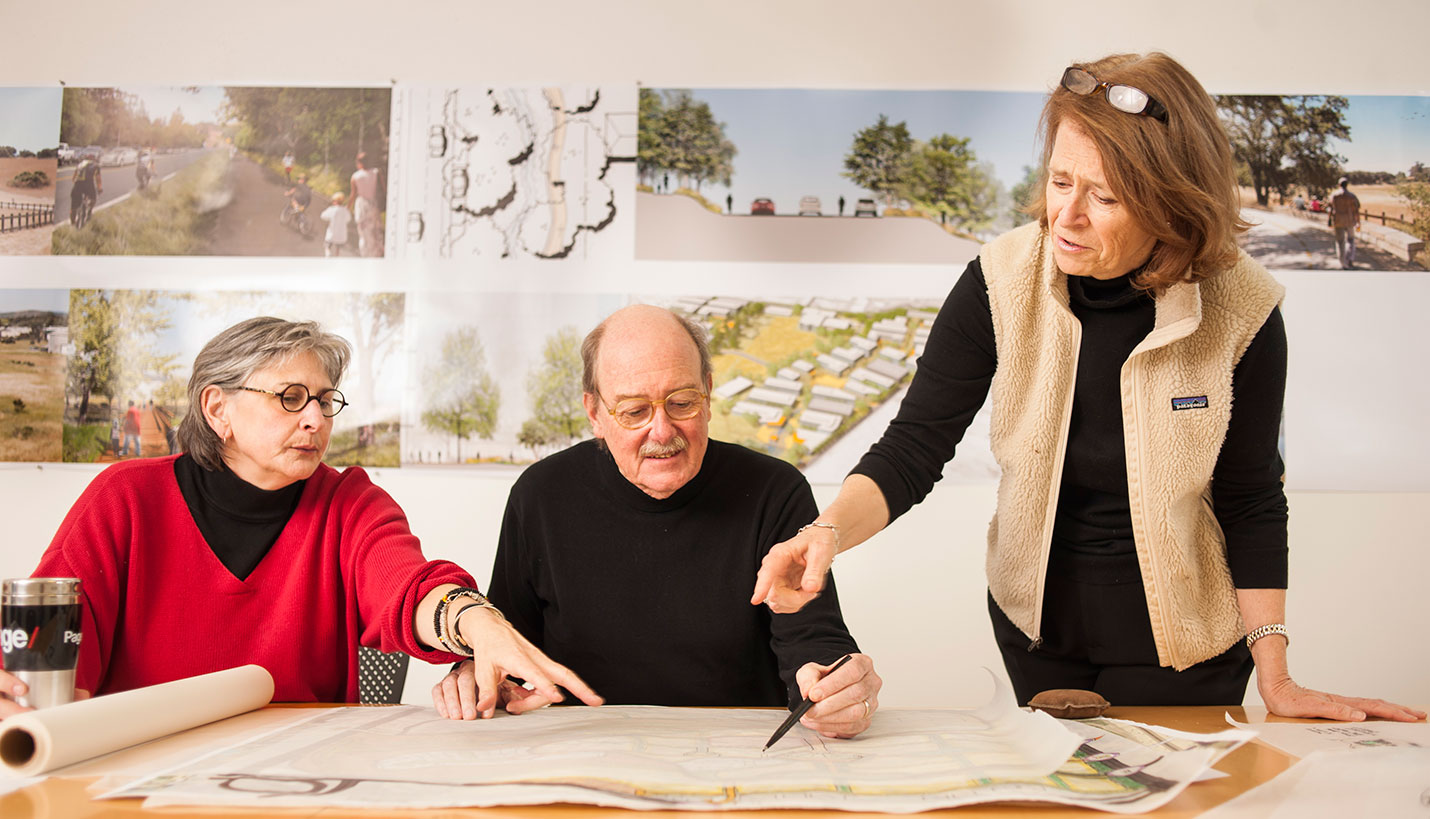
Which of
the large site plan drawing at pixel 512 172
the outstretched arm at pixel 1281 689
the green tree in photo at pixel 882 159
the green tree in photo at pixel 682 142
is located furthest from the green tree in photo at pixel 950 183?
the outstretched arm at pixel 1281 689

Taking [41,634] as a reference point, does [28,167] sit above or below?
above

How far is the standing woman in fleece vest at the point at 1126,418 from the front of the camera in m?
1.45

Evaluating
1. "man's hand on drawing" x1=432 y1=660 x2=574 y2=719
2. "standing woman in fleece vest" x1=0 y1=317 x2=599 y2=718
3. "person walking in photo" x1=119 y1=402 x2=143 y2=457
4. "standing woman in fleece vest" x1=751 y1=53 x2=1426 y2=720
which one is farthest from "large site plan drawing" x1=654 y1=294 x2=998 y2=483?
"person walking in photo" x1=119 y1=402 x2=143 y2=457

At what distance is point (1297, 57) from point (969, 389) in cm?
242

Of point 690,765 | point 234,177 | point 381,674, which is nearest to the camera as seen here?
point 690,765

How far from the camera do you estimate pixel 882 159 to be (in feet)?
10.8

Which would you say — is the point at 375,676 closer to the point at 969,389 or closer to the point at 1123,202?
the point at 969,389

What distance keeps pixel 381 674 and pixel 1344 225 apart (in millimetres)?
3281

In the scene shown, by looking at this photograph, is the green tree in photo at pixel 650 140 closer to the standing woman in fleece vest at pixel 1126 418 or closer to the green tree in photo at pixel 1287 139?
the standing woman in fleece vest at pixel 1126 418

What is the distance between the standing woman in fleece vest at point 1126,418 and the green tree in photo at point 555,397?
1721 mm

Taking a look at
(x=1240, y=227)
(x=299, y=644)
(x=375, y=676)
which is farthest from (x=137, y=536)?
(x=1240, y=227)

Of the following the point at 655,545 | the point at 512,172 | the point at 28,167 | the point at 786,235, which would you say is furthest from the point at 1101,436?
the point at 28,167

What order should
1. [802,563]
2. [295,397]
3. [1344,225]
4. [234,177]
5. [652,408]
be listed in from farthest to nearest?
1. [234,177]
2. [1344,225]
3. [295,397]
4. [652,408]
5. [802,563]

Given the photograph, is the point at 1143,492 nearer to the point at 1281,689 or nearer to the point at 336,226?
the point at 1281,689
